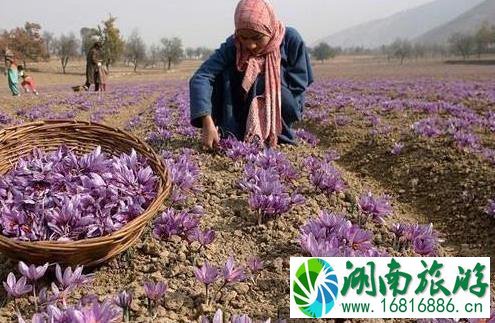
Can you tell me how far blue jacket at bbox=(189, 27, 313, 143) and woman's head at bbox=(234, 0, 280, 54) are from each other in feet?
1.54

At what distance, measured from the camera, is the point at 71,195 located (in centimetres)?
292

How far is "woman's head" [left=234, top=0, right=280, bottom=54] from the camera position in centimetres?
486

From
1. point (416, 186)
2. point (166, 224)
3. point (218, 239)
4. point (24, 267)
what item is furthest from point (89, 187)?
point (416, 186)

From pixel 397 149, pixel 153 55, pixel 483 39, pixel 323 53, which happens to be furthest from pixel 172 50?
pixel 397 149

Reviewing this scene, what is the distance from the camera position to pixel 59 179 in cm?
305

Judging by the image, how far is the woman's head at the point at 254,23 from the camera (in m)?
4.86

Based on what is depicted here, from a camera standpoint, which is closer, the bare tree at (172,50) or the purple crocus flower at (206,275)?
the purple crocus flower at (206,275)

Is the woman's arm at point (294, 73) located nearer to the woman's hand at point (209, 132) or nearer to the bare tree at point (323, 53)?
the woman's hand at point (209, 132)

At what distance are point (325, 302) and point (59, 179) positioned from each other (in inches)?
→ 74.0

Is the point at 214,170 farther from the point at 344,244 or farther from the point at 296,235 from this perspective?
the point at 344,244

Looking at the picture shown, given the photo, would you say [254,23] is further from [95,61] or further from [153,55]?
[153,55]

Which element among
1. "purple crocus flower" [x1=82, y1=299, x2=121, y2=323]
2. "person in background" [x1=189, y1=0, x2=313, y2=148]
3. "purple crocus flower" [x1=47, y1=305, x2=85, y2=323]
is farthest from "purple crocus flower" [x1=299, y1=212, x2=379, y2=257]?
"person in background" [x1=189, y1=0, x2=313, y2=148]

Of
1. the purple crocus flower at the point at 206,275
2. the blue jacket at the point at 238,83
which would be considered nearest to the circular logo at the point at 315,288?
the purple crocus flower at the point at 206,275

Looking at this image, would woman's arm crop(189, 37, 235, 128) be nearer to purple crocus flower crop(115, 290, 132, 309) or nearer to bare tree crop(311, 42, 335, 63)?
purple crocus flower crop(115, 290, 132, 309)
